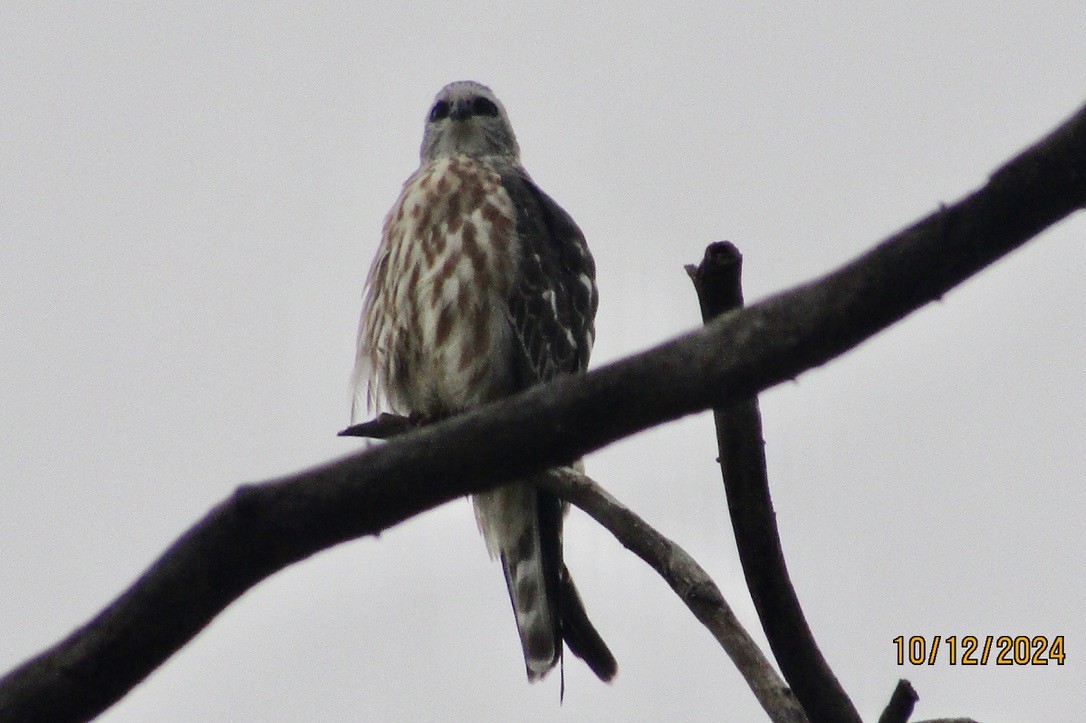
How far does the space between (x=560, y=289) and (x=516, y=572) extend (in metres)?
1.40

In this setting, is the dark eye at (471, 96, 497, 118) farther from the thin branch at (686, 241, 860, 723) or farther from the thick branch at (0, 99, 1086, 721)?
the thick branch at (0, 99, 1086, 721)

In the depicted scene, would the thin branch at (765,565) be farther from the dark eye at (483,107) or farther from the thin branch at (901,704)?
the dark eye at (483,107)

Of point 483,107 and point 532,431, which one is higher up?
point 483,107

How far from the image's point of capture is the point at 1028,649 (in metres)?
5.79

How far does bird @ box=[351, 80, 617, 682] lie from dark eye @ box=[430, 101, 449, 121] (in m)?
1.75

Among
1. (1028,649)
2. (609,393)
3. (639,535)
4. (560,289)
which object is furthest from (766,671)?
(560,289)

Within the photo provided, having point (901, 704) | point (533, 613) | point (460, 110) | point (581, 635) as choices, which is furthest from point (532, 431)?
point (460, 110)

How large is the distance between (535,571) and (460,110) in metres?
3.52

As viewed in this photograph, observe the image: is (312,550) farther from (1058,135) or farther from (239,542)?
(1058,135)

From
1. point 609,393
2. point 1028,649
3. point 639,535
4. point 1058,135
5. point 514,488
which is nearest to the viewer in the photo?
point 1058,135

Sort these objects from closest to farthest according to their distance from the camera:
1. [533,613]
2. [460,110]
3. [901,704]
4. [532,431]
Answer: [532,431] → [901,704] → [533,613] → [460,110]

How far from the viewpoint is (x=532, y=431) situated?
2691 mm

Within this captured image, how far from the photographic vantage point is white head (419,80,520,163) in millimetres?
8453

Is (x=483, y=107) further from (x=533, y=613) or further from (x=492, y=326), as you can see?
(x=533, y=613)
